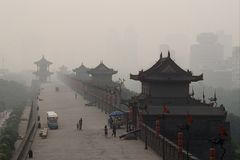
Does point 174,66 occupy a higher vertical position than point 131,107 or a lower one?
higher

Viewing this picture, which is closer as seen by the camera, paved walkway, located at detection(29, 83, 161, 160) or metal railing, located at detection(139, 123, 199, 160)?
metal railing, located at detection(139, 123, 199, 160)

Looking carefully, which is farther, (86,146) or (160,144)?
(86,146)

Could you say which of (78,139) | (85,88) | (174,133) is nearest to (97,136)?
(78,139)

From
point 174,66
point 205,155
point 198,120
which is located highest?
point 174,66

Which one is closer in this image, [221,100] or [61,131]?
[61,131]

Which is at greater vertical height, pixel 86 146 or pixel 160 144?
pixel 160 144

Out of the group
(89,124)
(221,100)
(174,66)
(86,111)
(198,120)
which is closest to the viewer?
(198,120)

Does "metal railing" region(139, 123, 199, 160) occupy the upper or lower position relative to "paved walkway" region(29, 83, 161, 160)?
upper

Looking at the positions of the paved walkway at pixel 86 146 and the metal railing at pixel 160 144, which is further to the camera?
the paved walkway at pixel 86 146

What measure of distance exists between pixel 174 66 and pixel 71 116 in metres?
19.0

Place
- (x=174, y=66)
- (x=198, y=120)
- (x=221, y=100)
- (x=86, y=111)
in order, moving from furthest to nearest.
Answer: (x=221, y=100), (x=86, y=111), (x=174, y=66), (x=198, y=120)

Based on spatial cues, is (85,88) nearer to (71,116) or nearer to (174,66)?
(71,116)

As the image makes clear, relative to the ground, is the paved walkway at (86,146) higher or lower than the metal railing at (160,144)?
lower

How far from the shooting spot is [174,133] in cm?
3170
